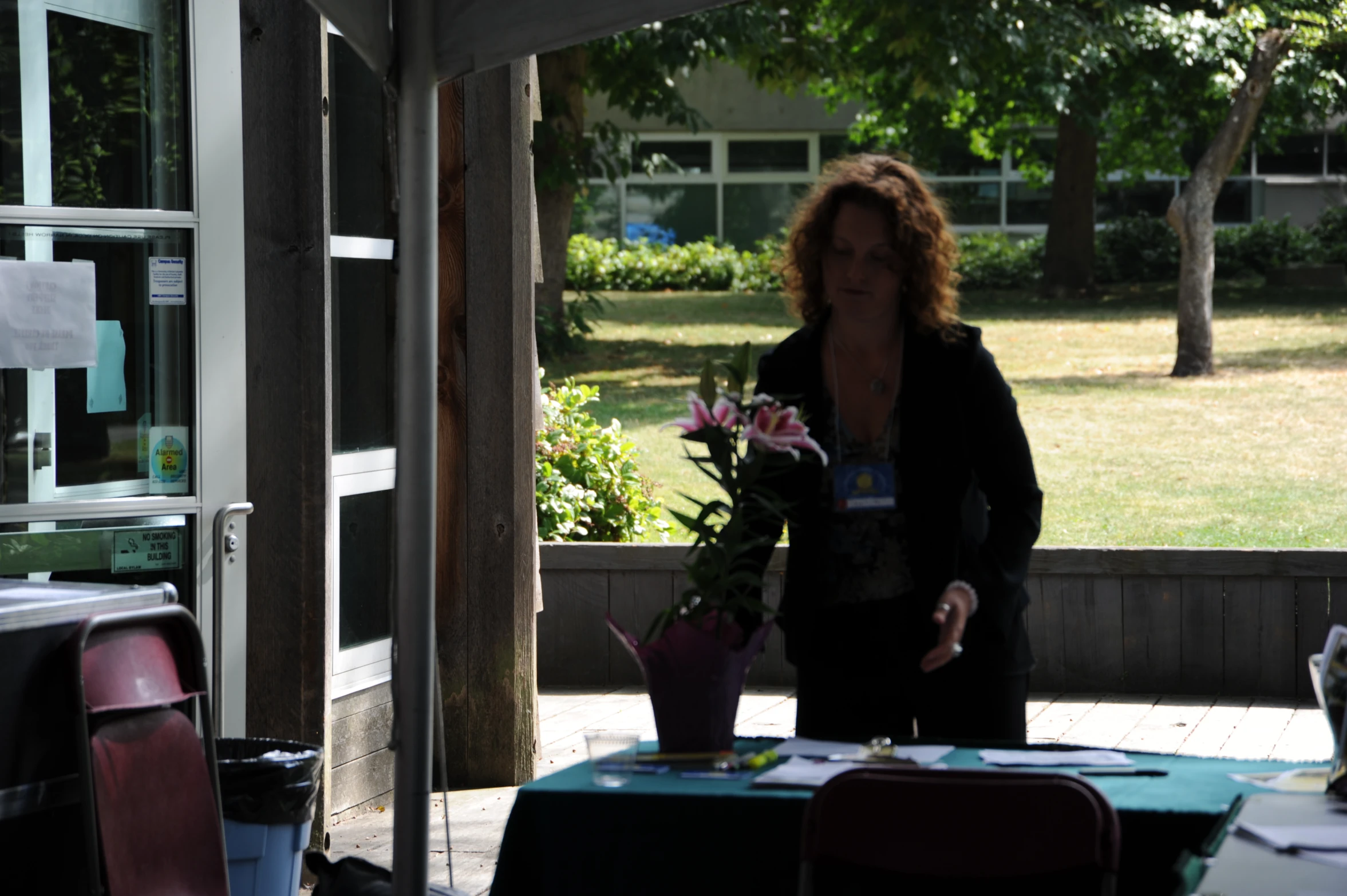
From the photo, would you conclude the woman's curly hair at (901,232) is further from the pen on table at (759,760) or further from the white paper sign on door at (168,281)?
the white paper sign on door at (168,281)

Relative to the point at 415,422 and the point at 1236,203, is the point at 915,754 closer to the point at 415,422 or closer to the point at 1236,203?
the point at 415,422

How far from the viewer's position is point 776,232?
95.8 ft

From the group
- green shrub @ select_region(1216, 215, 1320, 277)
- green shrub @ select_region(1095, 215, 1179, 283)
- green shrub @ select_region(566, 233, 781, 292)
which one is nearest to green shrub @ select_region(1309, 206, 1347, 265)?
green shrub @ select_region(1216, 215, 1320, 277)

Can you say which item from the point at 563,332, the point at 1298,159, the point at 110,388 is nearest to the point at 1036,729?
the point at 110,388

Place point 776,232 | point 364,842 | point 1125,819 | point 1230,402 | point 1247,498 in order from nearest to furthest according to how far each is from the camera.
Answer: point 1125,819 < point 364,842 < point 1247,498 < point 1230,402 < point 776,232

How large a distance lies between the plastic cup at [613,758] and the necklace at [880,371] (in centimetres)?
91

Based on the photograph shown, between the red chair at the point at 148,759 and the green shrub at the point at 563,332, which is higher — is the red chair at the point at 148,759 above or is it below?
below

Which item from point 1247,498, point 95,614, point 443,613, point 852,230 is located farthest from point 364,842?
point 1247,498

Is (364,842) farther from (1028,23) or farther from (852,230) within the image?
(1028,23)

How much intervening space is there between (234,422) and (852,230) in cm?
206

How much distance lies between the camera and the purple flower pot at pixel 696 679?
115 inches

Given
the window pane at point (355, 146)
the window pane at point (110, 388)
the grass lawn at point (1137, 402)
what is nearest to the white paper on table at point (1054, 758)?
the window pane at point (110, 388)

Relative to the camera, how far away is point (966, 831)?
245 centimetres

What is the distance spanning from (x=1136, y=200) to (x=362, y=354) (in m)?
25.5
